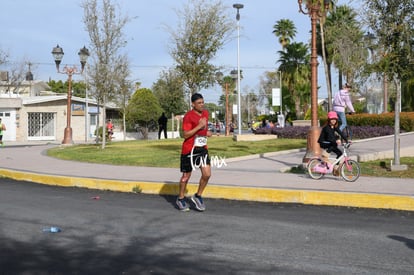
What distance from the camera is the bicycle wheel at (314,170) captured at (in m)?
10.7

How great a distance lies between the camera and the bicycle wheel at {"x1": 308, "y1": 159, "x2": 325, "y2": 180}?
1066 cm

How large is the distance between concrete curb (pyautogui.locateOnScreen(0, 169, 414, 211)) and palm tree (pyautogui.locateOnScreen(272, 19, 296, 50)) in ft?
193

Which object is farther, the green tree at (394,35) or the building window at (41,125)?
the building window at (41,125)

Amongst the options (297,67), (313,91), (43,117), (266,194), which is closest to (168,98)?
(43,117)

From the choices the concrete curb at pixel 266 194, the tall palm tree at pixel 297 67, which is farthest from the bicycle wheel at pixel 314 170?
the tall palm tree at pixel 297 67

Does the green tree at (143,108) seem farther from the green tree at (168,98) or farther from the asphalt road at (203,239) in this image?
the asphalt road at (203,239)

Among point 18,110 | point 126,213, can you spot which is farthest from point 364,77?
point 18,110

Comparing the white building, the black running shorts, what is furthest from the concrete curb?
the white building

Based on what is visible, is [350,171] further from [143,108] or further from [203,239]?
[143,108]

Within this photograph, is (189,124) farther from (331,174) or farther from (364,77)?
(364,77)

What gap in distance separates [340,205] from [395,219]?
1.26 m

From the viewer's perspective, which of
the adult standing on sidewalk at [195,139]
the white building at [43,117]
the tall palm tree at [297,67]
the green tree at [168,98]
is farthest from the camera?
the tall palm tree at [297,67]

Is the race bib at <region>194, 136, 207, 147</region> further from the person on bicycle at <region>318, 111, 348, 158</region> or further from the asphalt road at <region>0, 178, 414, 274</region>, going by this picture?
the person on bicycle at <region>318, 111, 348, 158</region>

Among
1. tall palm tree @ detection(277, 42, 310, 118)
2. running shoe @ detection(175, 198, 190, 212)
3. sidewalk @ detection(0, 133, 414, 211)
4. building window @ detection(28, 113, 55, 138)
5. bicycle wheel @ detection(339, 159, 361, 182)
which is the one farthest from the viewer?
tall palm tree @ detection(277, 42, 310, 118)
